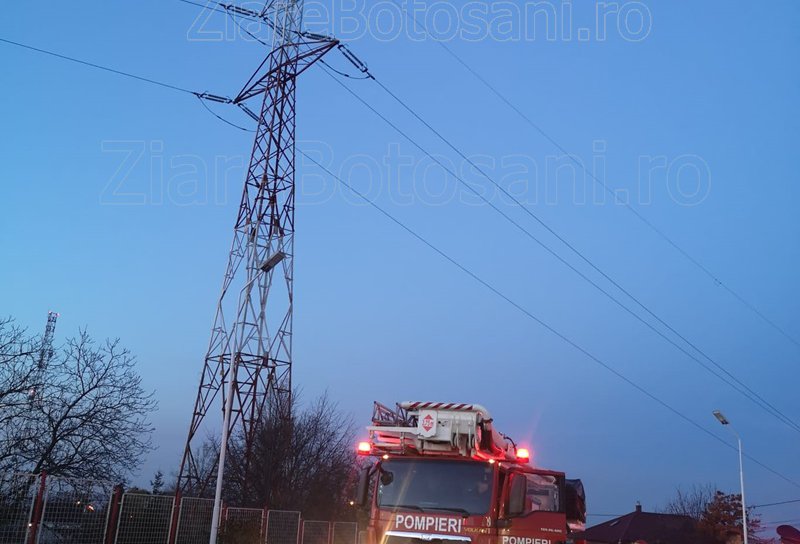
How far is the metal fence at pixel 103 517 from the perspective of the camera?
15578mm

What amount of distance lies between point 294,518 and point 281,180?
13100 millimetres

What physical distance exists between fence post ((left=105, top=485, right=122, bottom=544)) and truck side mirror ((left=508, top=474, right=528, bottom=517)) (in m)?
10.0

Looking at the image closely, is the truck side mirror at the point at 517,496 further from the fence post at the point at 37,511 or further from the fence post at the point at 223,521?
the fence post at the point at 223,521

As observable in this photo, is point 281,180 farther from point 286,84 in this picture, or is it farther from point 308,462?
point 308,462

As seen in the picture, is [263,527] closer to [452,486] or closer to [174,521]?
[174,521]

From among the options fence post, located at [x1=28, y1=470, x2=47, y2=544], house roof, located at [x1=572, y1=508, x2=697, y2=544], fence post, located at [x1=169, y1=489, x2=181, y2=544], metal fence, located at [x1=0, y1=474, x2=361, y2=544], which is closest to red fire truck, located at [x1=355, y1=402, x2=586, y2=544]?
fence post, located at [x1=28, y1=470, x2=47, y2=544]

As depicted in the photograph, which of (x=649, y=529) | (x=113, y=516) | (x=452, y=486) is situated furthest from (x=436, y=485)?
(x=649, y=529)

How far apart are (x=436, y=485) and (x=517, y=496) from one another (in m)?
1.38

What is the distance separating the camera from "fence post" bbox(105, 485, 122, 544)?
56.6 ft

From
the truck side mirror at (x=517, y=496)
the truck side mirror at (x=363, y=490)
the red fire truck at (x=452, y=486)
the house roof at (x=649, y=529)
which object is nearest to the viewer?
the truck side mirror at (x=517, y=496)

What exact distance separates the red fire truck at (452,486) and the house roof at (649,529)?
1587 inches

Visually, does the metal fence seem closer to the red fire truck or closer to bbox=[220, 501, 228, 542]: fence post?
bbox=[220, 501, 228, 542]: fence post

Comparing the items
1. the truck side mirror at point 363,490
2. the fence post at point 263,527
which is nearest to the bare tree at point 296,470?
the fence post at point 263,527

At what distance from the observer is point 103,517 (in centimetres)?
1728
